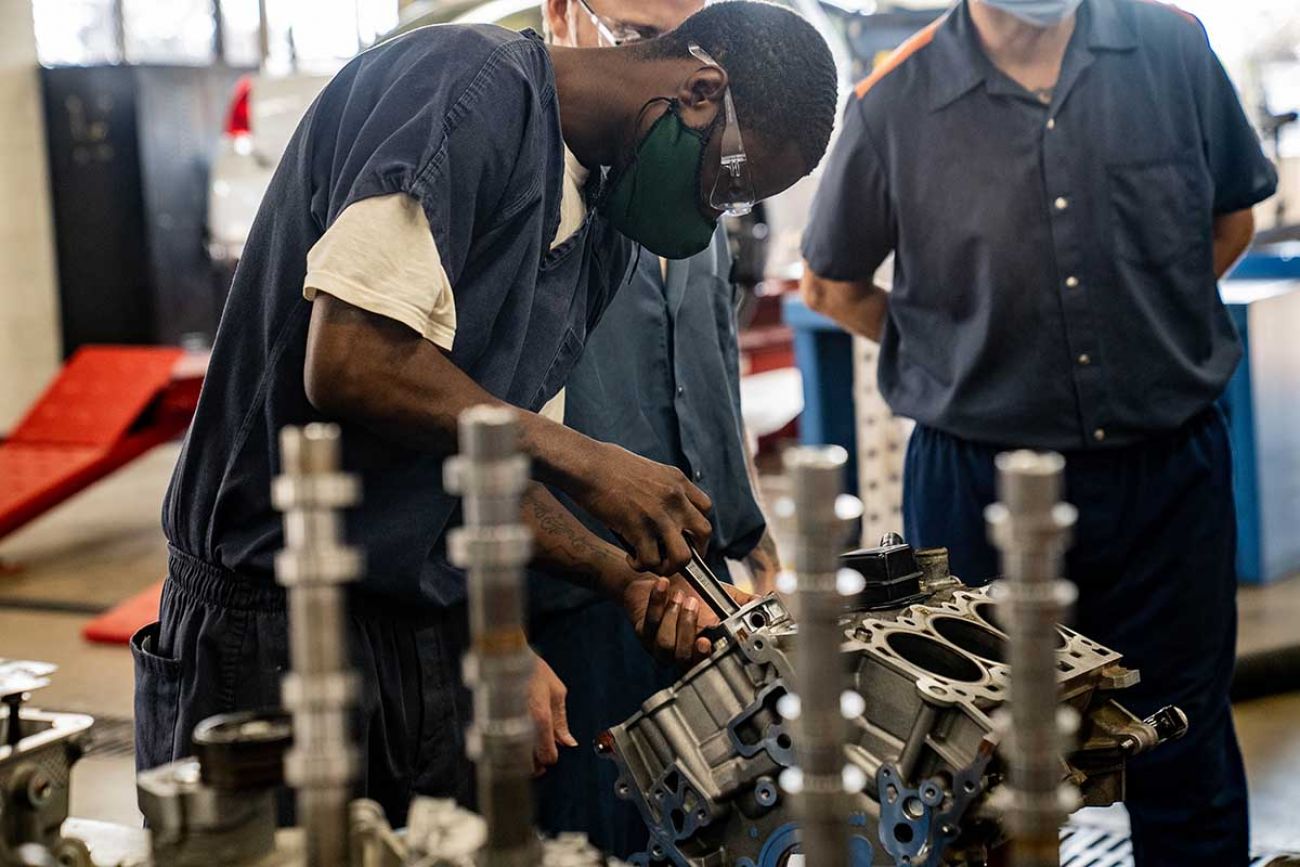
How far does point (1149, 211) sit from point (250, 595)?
1.61 meters

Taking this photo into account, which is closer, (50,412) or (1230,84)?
(1230,84)

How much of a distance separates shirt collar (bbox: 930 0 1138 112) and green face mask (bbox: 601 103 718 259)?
0.89 meters

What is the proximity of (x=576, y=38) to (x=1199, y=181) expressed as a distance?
106 centimetres

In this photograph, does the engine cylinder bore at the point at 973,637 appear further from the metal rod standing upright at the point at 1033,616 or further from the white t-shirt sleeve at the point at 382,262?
the metal rod standing upright at the point at 1033,616

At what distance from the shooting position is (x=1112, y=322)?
8.33 feet

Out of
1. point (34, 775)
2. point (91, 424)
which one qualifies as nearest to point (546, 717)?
point (34, 775)

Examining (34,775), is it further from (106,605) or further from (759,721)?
(106,605)

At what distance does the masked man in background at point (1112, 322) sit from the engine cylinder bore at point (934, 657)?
1.12m

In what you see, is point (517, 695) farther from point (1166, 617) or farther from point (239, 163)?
point (239, 163)

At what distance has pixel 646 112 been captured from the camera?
5.71ft

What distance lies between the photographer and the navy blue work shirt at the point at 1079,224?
253 cm

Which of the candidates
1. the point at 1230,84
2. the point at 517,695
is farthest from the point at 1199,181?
the point at 517,695

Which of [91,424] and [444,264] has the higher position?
[444,264]

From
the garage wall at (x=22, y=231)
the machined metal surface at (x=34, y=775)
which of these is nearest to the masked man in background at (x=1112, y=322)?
the machined metal surface at (x=34, y=775)
